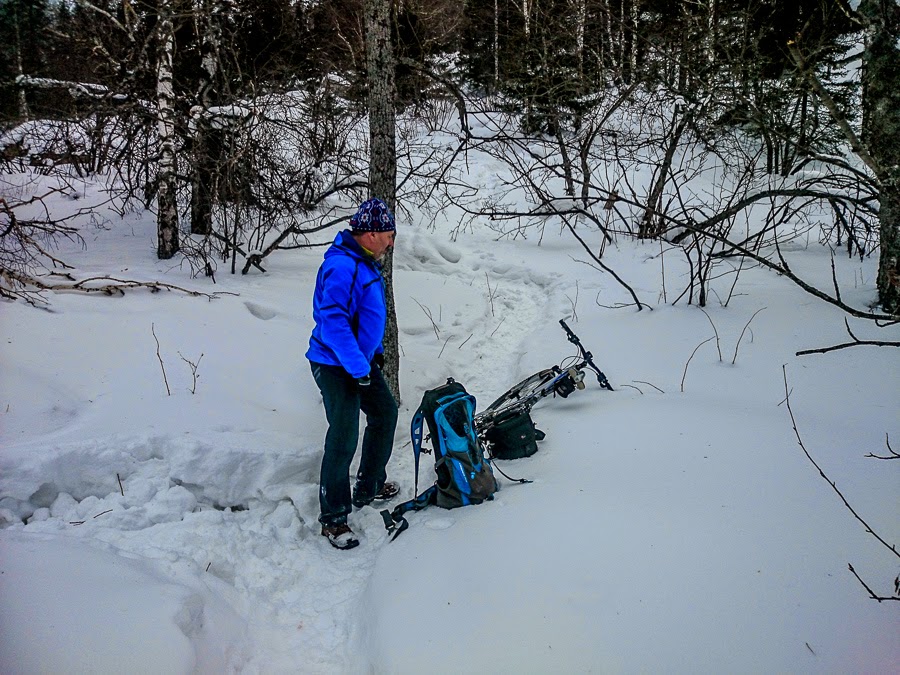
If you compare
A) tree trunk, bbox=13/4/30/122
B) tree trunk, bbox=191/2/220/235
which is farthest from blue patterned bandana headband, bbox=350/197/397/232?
tree trunk, bbox=13/4/30/122

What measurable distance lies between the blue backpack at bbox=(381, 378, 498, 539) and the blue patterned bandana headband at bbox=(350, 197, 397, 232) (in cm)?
112

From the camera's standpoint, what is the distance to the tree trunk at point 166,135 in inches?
277

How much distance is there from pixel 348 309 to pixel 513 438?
1534 mm

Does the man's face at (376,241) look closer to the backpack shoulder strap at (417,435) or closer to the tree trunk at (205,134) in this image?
the backpack shoulder strap at (417,435)

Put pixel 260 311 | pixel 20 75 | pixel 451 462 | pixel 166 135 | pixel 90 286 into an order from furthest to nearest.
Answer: pixel 20 75
pixel 166 135
pixel 260 311
pixel 90 286
pixel 451 462

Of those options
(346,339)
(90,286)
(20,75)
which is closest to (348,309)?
(346,339)

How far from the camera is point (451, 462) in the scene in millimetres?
3428

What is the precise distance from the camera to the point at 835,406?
395 centimetres

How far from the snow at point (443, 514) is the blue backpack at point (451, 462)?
116mm

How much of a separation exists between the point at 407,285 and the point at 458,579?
5680mm

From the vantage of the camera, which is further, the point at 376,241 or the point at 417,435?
the point at 417,435

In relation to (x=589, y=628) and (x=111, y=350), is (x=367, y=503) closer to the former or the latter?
(x=589, y=628)

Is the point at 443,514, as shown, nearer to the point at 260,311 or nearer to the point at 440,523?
the point at 440,523

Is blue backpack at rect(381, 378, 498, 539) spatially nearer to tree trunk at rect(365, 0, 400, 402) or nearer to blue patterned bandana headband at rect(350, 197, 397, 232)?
blue patterned bandana headband at rect(350, 197, 397, 232)
